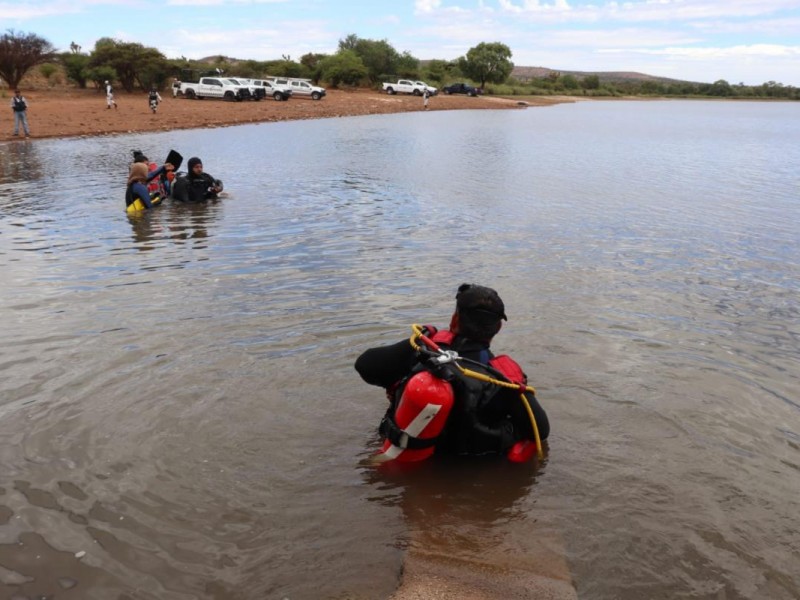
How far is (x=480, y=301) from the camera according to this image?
3709 mm

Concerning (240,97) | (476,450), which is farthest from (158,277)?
(240,97)

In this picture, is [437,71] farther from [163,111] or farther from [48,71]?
[163,111]

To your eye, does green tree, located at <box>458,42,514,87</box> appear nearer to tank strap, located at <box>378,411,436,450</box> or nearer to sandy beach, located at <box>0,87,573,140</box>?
sandy beach, located at <box>0,87,573,140</box>

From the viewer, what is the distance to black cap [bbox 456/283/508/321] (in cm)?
372

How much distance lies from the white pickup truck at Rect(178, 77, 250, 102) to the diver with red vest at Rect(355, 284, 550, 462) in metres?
46.8

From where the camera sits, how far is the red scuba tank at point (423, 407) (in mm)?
3562

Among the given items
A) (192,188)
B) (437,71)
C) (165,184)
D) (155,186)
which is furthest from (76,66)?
(437,71)

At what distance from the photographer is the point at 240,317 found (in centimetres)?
714

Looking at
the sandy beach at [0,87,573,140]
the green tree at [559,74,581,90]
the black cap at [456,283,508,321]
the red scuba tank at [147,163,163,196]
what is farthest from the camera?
the green tree at [559,74,581,90]

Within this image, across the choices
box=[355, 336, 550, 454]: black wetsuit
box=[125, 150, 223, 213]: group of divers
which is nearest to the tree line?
box=[125, 150, 223, 213]: group of divers

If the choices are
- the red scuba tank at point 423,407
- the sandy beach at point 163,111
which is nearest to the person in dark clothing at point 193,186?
the red scuba tank at point 423,407

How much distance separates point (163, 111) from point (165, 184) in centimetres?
2784

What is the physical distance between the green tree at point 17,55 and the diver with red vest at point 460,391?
5231cm

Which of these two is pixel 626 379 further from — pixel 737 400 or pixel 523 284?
pixel 523 284
